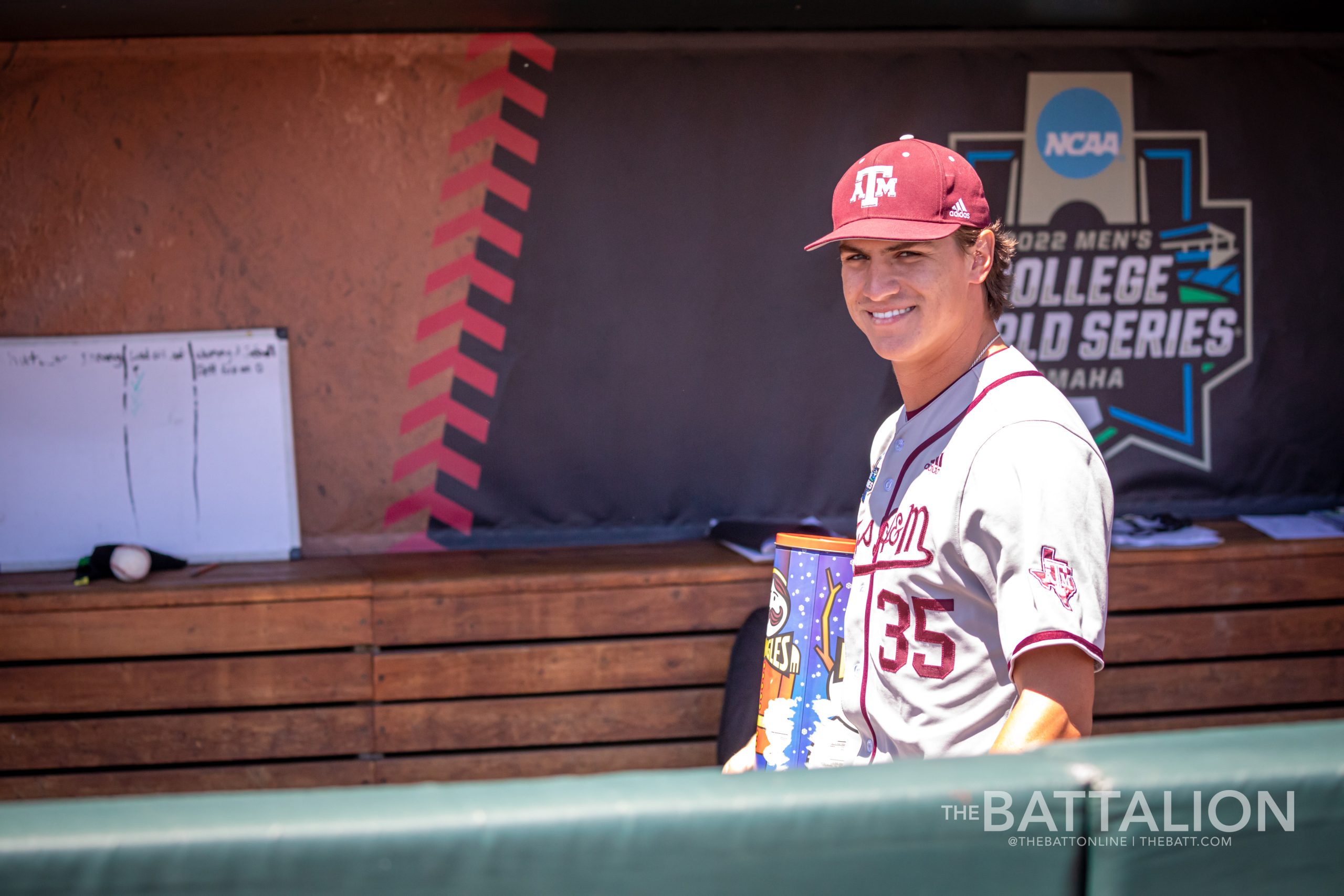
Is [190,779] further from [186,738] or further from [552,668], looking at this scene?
[552,668]

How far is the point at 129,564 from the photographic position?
121 inches

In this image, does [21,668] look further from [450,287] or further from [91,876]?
[91,876]

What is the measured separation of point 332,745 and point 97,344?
162 centimetres

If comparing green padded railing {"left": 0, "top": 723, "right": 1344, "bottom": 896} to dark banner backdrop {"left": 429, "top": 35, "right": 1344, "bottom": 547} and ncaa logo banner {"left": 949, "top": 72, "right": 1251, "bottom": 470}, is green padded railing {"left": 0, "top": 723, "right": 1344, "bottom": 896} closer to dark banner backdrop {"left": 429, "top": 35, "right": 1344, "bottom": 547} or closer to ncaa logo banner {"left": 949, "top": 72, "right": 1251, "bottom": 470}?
dark banner backdrop {"left": 429, "top": 35, "right": 1344, "bottom": 547}

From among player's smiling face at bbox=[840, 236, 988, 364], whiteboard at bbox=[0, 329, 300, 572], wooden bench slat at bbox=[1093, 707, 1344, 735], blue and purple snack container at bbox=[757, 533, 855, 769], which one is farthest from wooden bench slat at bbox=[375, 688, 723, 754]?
player's smiling face at bbox=[840, 236, 988, 364]

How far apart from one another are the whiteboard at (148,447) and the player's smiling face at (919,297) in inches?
103

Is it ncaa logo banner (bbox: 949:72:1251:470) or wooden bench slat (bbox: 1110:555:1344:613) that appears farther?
ncaa logo banner (bbox: 949:72:1251:470)

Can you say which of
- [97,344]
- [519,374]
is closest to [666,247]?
[519,374]

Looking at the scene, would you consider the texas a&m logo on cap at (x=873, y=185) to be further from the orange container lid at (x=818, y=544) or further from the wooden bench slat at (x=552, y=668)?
the wooden bench slat at (x=552, y=668)

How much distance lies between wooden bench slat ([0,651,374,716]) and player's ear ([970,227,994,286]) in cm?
230

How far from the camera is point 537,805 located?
2.48ft

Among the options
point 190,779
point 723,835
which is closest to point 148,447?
point 190,779

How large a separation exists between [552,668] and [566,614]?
0.17m

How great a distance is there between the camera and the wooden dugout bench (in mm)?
2977
